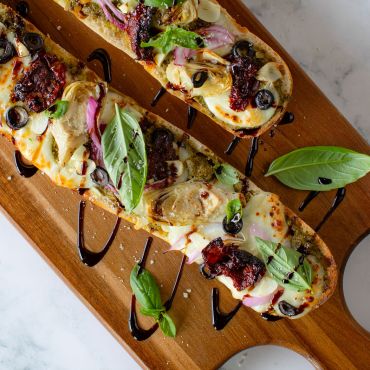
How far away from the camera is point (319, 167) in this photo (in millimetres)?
3271

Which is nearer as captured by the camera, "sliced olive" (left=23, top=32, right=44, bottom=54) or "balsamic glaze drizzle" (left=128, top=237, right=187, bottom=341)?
"sliced olive" (left=23, top=32, right=44, bottom=54)

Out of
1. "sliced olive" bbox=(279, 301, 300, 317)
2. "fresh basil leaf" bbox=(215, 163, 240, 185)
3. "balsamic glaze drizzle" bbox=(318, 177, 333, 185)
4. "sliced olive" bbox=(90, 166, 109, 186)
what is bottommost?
"sliced olive" bbox=(90, 166, 109, 186)

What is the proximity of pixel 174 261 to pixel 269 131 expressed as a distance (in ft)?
3.07

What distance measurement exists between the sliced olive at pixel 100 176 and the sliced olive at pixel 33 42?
0.73 meters

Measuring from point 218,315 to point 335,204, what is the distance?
93cm

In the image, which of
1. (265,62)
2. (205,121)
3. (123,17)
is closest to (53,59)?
(123,17)

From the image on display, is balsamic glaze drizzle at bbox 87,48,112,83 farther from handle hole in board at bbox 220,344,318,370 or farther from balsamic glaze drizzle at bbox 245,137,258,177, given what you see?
handle hole in board at bbox 220,344,318,370

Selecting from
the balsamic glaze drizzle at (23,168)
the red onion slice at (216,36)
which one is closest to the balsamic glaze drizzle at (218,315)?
the balsamic glaze drizzle at (23,168)

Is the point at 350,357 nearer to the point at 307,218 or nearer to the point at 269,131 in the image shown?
the point at 307,218

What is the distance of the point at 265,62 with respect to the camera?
3.21 meters

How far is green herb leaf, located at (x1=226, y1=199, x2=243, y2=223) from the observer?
9.87 feet

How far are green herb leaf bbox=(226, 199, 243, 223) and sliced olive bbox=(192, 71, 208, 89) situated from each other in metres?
0.63

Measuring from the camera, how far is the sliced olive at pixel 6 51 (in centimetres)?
317

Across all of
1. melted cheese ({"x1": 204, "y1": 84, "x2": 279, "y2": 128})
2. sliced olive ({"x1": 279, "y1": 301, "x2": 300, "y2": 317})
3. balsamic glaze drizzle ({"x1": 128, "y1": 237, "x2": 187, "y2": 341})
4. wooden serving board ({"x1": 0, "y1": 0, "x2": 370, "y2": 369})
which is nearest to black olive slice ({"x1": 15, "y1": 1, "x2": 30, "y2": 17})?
wooden serving board ({"x1": 0, "y1": 0, "x2": 370, "y2": 369})
